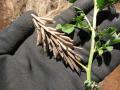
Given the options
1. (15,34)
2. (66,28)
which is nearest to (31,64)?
(15,34)

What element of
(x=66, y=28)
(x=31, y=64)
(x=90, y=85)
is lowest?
(x=90, y=85)

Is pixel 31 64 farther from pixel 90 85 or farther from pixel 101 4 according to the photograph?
pixel 101 4

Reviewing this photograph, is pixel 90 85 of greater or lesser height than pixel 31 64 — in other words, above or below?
below

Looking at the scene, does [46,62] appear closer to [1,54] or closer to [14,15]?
[1,54]

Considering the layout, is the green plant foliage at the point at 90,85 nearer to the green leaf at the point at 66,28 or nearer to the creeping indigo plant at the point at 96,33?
the creeping indigo plant at the point at 96,33

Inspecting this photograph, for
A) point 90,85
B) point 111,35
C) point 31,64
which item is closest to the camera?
Result: point 90,85

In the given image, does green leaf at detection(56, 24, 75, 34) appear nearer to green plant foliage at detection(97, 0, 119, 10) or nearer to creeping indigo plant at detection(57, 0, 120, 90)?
creeping indigo plant at detection(57, 0, 120, 90)

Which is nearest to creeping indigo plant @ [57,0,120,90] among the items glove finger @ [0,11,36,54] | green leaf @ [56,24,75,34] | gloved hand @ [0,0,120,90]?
green leaf @ [56,24,75,34]
